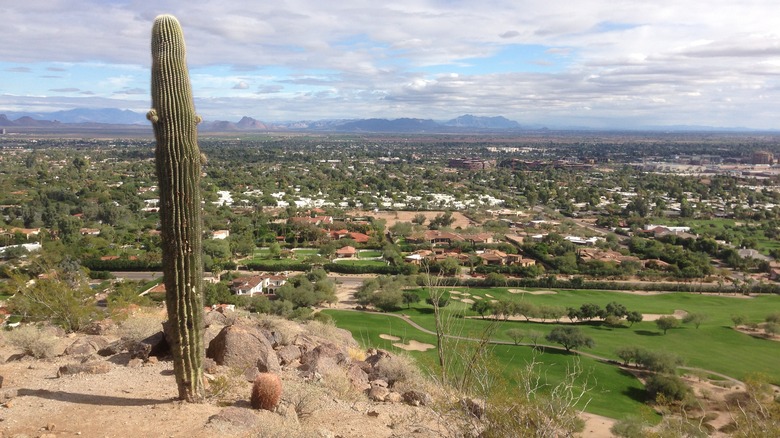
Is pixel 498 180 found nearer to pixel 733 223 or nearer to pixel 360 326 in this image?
pixel 733 223

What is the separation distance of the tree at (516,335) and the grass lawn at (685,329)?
73cm

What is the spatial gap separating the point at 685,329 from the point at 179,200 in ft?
94.3

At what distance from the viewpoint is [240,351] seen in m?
10.9

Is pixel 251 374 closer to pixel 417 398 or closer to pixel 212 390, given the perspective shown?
pixel 212 390

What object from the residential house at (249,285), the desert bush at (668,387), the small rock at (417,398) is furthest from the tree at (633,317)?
the small rock at (417,398)

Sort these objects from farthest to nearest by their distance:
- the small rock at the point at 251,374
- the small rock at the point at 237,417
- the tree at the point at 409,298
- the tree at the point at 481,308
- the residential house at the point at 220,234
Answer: the residential house at the point at 220,234, the tree at the point at 409,298, the tree at the point at 481,308, the small rock at the point at 251,374, the small rock at the point at 237,417

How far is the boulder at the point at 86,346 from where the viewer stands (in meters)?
11.8

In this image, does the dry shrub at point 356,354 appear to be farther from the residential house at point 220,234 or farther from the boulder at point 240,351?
the residential house at point 220,234

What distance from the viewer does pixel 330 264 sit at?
134ft

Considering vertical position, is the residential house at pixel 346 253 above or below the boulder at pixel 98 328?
below

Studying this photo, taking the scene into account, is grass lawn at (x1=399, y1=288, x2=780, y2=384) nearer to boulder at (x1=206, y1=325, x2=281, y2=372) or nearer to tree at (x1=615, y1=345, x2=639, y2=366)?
tree at (x1=615, y1=345, x2=639, y2=366)

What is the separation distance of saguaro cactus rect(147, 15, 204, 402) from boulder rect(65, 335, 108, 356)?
445 centimetres

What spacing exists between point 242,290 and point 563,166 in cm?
10722

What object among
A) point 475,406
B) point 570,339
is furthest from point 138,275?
point 475,406
